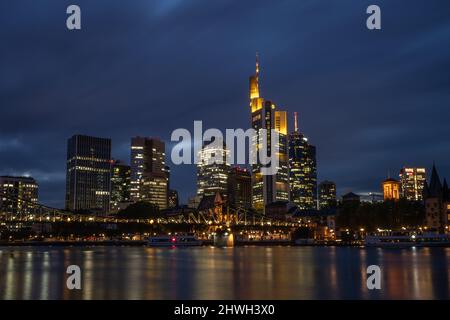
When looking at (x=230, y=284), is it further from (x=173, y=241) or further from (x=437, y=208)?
(x=173, y=241)

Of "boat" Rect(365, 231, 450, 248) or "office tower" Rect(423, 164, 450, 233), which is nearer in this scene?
"boat" Rect(365, 231, 450, 248)

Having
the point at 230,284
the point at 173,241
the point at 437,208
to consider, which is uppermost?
the point at 437,208

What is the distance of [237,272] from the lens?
5050 cm

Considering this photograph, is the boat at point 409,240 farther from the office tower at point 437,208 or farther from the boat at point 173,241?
the boat at point 173,241

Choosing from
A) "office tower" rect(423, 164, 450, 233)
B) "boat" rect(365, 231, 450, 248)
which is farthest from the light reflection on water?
"office tower" rect(423, 164, 450, 233)

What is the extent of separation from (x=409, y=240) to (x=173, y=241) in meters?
65.5

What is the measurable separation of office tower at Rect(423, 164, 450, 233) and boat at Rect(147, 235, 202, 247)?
6444 cm

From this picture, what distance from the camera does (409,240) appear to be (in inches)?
4791

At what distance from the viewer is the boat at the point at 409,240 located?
118 meters

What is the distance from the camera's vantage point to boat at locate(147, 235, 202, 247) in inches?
5969

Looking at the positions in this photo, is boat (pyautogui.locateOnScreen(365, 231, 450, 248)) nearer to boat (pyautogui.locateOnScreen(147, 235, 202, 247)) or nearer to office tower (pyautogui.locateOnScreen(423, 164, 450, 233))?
office tower (pyautogui.locateOnScreen(423, 164, 450, 233))

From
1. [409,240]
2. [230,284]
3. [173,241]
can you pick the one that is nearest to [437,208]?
[409,240]
